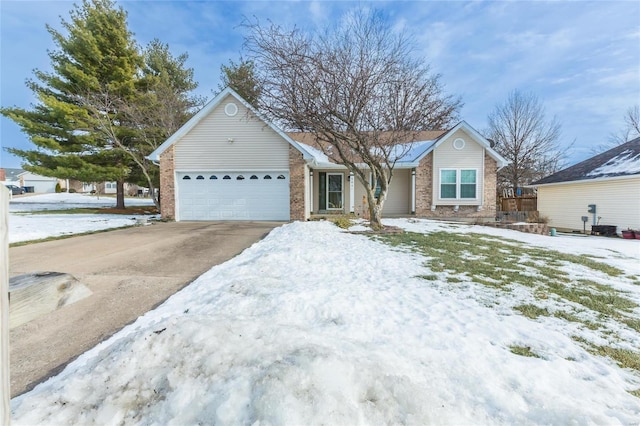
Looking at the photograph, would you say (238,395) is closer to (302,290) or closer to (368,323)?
(368,323)

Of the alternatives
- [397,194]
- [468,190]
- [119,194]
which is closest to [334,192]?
[397,194]

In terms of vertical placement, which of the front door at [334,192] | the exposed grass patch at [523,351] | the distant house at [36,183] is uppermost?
the distant house at [36,183]

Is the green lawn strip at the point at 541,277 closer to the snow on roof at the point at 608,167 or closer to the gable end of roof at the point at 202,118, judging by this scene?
the gable end of roof at the point at 202,118

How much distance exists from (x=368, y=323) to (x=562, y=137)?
3189 cm

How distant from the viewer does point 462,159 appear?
15.6 m

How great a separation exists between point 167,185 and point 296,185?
5.86 meters

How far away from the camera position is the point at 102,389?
2.00 meters

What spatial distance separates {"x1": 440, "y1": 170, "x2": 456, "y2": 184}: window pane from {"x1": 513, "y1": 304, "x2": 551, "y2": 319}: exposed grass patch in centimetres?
1300

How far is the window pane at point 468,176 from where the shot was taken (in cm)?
1564

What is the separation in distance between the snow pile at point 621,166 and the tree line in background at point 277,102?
27.0ft

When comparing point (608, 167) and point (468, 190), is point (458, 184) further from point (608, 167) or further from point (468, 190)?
point (608, 167)

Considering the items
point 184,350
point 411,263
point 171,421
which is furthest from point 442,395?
point 411,263

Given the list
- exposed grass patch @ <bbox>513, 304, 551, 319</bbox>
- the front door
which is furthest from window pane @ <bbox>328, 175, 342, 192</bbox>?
exposed grass patch @ <bbox>513, 304, 551, 319</bbox>

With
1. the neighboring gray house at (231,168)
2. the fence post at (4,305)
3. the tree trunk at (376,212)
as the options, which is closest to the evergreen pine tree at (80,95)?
the neighboring gray house at (231,168)
